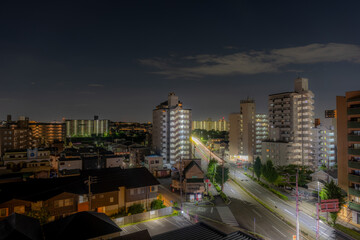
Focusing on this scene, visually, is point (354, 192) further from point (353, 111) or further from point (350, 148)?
point (353, 111)

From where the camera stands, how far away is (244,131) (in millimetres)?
77062

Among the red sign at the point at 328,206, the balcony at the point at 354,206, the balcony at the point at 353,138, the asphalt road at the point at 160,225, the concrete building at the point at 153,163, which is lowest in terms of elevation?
the asphalt road at the point at 160,225

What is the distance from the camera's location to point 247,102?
78.6 meters

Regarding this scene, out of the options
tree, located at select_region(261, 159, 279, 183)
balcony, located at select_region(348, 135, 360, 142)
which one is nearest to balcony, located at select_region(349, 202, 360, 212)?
balcony, located at select_region(348, 135, 360, 142)

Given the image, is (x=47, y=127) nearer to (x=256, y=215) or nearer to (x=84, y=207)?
(x=84, y=207)

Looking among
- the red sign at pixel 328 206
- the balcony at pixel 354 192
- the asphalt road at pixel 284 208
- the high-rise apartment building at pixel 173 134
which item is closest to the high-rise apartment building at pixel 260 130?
the asphalt road at pixel 284 208

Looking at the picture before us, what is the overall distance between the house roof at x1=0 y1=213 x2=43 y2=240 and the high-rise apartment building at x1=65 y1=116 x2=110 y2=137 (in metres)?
140

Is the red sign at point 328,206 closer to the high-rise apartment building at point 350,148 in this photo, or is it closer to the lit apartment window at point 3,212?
the high-rise apartment building at point 350,148

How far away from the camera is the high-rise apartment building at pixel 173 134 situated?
62031 mm

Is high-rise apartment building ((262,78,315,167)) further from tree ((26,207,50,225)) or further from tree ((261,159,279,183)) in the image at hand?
tree ((26,207,50,225))

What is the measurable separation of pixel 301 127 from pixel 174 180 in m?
39.4

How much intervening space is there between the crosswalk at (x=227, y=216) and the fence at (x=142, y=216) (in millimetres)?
6531

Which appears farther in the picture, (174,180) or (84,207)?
(174,180)

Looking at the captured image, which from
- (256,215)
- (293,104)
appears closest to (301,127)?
(293,104)
